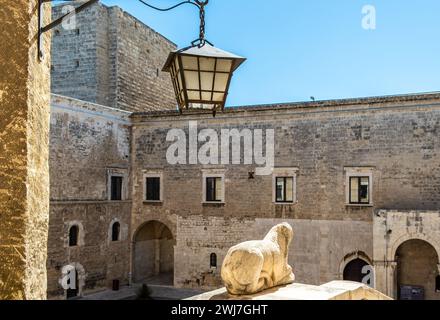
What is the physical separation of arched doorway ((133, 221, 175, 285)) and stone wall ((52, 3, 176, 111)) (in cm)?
577

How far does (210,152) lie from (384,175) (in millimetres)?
6426

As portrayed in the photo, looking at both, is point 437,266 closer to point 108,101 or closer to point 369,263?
point 369,263

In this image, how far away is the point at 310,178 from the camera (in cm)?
1741

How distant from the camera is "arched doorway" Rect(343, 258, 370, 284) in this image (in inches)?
656

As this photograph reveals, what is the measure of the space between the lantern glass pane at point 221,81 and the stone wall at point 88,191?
13.7 metres

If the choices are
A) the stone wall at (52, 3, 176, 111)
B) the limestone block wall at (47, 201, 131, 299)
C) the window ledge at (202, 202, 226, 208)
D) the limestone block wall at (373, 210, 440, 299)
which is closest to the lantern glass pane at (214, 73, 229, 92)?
the limestone block wall at (373, 210, 440, 299)

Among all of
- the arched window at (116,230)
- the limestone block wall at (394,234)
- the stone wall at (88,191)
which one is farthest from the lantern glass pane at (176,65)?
the arched window at (116,230)

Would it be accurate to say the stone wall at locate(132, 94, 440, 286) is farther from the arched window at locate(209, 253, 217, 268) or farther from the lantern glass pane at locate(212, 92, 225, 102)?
the lantern glass pane at locate(212, 92, 225, 102)

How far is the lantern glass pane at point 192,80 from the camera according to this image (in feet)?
12.9

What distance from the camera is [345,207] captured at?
1684cm

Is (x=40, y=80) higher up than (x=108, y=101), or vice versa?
(x=108, y=101)

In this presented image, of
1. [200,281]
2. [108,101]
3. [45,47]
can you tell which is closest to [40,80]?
[45,47]

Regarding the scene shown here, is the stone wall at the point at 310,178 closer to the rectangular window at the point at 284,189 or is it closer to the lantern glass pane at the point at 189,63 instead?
the rectangular window at the point at 284,189
